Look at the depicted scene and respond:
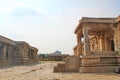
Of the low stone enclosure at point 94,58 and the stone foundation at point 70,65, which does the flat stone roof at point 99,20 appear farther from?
the stone foundation at point 70,65

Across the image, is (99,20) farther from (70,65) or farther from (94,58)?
(70,65)

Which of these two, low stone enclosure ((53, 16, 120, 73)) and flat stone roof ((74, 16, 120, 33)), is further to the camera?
flat stone roof ((74, 16, 120, 33))

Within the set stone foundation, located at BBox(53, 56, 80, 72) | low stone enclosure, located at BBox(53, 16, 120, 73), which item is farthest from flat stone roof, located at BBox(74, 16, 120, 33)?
stone foundation, located at BBox(53, 56, 80, 72)

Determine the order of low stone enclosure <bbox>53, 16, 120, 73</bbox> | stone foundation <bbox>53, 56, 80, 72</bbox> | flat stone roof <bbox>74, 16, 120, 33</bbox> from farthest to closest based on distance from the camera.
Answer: flat stone roof <bbox>74, 16, 120, 33</bbox>, stone foundation <bbox>53, 56, 80, 72</bbox>, low stone enclosure <bbox>53, 16, 120, 73</bbox>

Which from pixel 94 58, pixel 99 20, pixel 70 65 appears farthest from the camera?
pixel 99 20

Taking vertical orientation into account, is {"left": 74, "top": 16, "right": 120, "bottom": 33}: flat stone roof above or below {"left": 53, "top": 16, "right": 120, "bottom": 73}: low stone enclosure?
above

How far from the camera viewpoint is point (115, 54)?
13281 millimetres

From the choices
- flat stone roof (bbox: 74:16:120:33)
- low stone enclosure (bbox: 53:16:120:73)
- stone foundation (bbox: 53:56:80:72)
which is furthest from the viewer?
flat stone roof (bbox: 74:16:120:33)

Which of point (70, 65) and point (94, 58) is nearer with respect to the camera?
point (94, 58)

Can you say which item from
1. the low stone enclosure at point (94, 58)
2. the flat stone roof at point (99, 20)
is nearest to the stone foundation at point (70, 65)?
the low stone enclosure at point (94, 58)

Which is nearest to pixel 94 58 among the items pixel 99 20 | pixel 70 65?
pixel 70 65

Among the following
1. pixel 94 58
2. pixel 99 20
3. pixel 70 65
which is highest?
pixel 99 20

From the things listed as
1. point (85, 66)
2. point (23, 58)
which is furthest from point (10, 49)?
point (85, 66)

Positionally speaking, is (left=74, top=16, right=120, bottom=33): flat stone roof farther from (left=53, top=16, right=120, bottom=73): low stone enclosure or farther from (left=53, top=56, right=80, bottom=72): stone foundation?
(left=53, top=56, right=80, bottom=72): stone foundation
